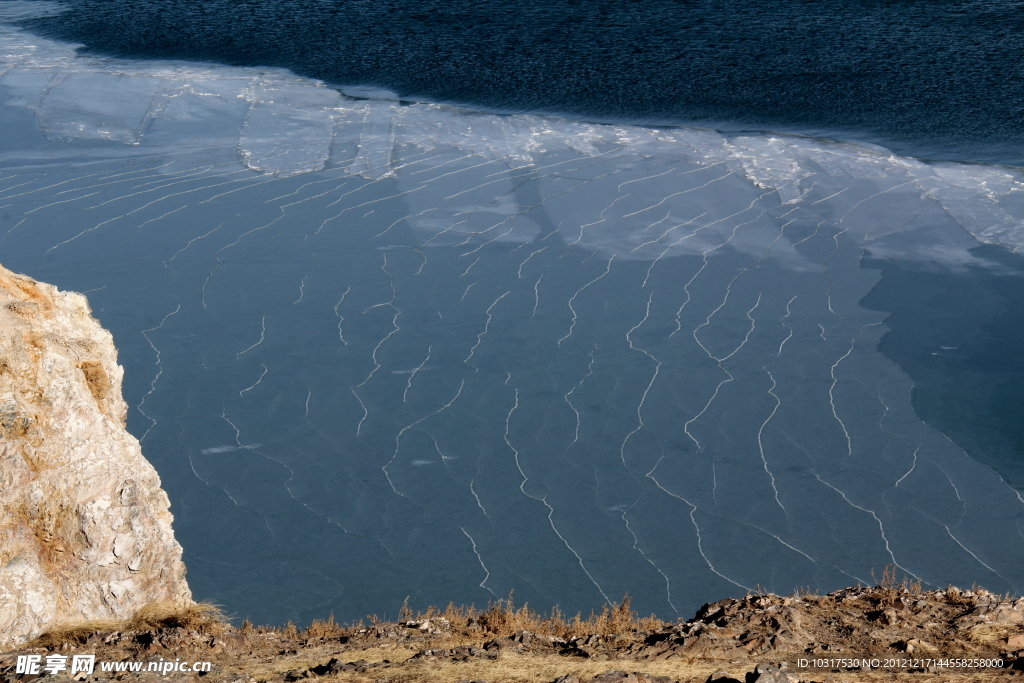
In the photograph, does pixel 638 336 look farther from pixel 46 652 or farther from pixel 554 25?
pixel 554 25

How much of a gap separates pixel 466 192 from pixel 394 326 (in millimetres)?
2999

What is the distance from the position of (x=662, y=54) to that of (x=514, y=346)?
8822 mm

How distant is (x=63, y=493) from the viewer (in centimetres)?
348

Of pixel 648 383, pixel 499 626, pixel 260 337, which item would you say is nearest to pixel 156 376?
pixel 260 337

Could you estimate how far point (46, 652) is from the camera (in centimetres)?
330

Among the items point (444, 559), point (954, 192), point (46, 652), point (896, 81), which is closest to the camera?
point (46, 652)

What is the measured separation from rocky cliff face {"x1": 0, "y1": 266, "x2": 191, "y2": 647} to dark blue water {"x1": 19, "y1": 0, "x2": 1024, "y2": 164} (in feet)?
32.1

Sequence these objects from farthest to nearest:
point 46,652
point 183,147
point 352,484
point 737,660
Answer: point 183,147 < point 352,484 < point 737,660 < point 46,652

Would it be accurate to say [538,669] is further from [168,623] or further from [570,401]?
[570,401]

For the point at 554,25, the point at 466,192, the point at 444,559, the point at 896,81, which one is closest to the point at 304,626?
the point at 444,559

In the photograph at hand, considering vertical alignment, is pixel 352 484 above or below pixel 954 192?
below

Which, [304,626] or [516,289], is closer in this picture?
[304,626]

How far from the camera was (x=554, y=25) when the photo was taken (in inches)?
624

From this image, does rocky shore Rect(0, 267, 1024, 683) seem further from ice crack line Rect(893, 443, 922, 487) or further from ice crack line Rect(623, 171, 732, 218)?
ice crack line Rect(623, 171, 732, 218)
